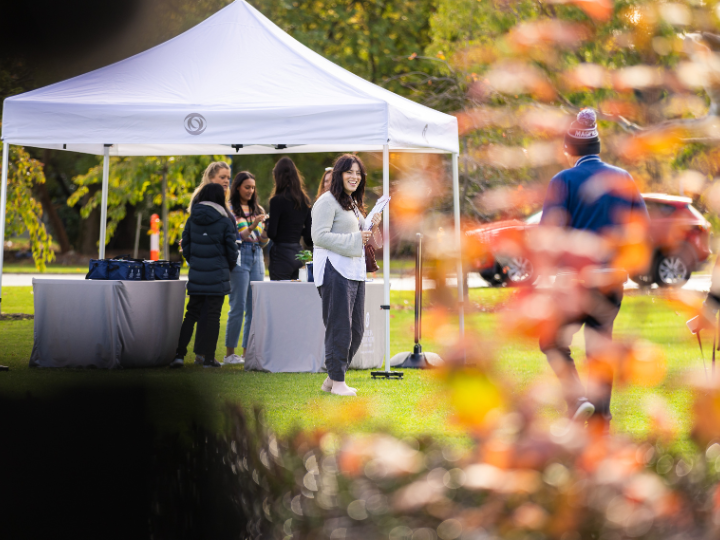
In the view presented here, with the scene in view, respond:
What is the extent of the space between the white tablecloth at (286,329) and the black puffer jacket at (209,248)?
321 millimetres

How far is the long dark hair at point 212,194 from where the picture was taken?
749 cm

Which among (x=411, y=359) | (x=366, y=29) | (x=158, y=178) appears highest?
(x=366, y=29)

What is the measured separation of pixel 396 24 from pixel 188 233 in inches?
715

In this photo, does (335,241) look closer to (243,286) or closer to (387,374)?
(387,374)

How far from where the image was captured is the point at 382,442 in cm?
169

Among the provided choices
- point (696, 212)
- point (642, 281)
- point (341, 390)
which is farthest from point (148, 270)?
point (696, 212)

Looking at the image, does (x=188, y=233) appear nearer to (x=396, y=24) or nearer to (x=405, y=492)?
(x=405, y=492)

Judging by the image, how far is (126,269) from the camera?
7473 millimetres

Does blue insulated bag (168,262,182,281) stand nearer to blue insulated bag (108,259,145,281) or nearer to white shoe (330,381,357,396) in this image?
blue insulated bag (108,259,145,281)

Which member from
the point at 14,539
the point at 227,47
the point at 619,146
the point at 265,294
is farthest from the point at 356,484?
the point at 227,47

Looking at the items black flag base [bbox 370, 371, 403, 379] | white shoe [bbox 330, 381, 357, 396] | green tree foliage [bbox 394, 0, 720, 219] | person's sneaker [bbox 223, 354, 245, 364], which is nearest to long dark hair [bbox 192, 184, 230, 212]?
person's sneaker [bbox 223, 354, 245, 364]

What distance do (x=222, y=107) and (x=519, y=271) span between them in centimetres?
582

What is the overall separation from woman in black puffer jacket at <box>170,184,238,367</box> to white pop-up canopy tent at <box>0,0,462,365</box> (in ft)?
1.98

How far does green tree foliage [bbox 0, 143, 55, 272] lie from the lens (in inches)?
522
